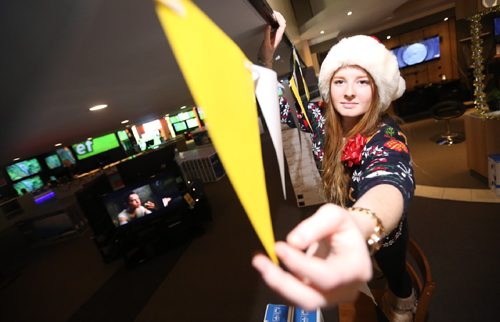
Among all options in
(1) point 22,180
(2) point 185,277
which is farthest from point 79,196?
(1) point 22,180

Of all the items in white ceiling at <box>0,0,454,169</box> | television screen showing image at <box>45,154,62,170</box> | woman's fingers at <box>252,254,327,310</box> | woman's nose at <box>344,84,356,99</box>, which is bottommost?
woman's fingers at <box>252,254,327,310</box>

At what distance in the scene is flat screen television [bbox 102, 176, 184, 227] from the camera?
3.24 metres

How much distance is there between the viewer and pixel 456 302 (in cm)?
163

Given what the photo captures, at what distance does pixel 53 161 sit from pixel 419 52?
11.4m

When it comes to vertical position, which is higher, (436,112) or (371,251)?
(371,251)

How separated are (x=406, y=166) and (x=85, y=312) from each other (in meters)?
3.45

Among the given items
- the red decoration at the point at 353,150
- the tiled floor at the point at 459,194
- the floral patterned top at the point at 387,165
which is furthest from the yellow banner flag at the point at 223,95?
the tiled floor at the point at 459,194

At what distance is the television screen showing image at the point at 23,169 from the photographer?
21.1 feet

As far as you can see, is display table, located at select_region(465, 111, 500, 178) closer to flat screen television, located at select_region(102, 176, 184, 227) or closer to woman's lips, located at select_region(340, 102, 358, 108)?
woman's lips, located at select_region(340, 102, 358, 108)

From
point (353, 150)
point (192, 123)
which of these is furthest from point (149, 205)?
point (192, 123)

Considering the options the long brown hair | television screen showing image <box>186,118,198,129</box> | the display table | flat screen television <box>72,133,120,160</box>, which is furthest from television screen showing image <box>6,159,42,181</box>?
the display table

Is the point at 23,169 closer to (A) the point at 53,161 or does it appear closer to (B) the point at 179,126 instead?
(A) the point at 53,161

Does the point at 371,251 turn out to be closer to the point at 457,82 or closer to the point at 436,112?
the point at 436,112

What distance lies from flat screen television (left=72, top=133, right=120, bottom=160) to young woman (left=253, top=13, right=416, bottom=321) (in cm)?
826
